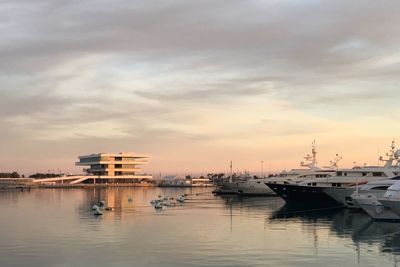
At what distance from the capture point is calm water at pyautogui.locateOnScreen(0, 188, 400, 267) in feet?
95.8

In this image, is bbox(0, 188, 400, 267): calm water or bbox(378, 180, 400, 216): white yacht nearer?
bbox(0, 188, 400, 267): calm water

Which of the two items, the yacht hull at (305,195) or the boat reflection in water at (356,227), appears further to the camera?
the yacht hull at (305,195)

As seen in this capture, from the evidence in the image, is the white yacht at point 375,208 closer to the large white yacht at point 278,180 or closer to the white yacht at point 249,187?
the large white yacht at point 278,180

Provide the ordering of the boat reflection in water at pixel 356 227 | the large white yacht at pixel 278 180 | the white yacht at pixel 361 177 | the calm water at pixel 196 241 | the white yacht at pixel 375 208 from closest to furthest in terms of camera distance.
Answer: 1. the calm water at pixel 196 241
2. the boat reflection in water at pixel 356 227
3. the white yacht at pixel 375 208
4. the white yacht at pixel 361 177
5. the large white yacht at pixel 278 180

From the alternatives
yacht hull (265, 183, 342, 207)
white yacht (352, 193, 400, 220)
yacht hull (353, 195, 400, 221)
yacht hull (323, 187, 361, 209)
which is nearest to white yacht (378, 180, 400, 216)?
white yacht (352, 193, 400, 220)

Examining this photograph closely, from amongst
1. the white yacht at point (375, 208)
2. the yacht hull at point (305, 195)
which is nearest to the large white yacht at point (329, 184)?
the yacht hull at point (305, 195)

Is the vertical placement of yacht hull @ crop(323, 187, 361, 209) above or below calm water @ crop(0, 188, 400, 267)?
above

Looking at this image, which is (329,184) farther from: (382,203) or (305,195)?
(382,203)

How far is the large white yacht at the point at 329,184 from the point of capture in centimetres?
7125

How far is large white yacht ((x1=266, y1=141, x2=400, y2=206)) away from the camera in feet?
234

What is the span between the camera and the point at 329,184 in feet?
247

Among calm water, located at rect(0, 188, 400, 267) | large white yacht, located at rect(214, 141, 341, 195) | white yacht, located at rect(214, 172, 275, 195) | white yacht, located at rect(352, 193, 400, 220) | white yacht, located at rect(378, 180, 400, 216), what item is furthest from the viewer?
white yacht, located at rect(214, 172, 275, 195)

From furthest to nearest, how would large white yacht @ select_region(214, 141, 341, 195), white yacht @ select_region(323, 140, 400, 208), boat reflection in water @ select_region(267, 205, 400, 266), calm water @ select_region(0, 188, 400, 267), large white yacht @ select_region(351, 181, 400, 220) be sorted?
large white yacht @ select_region(214, 141, 341, 195) < white yacht @ select_region(323, 140, 400, 208) < large white yacht @ select_region(351, 181, 400, 220) < boat reflection in water @ select_region(267, 205, 400, 266) < calm water @ select_region(0, 188, 400, 267)

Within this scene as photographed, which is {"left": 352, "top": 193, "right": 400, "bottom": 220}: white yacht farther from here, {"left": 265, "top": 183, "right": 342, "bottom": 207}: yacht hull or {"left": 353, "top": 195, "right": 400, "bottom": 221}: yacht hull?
{"left": 265, "top": 183, "right": 342, "bottom": 207}: yacht hull
